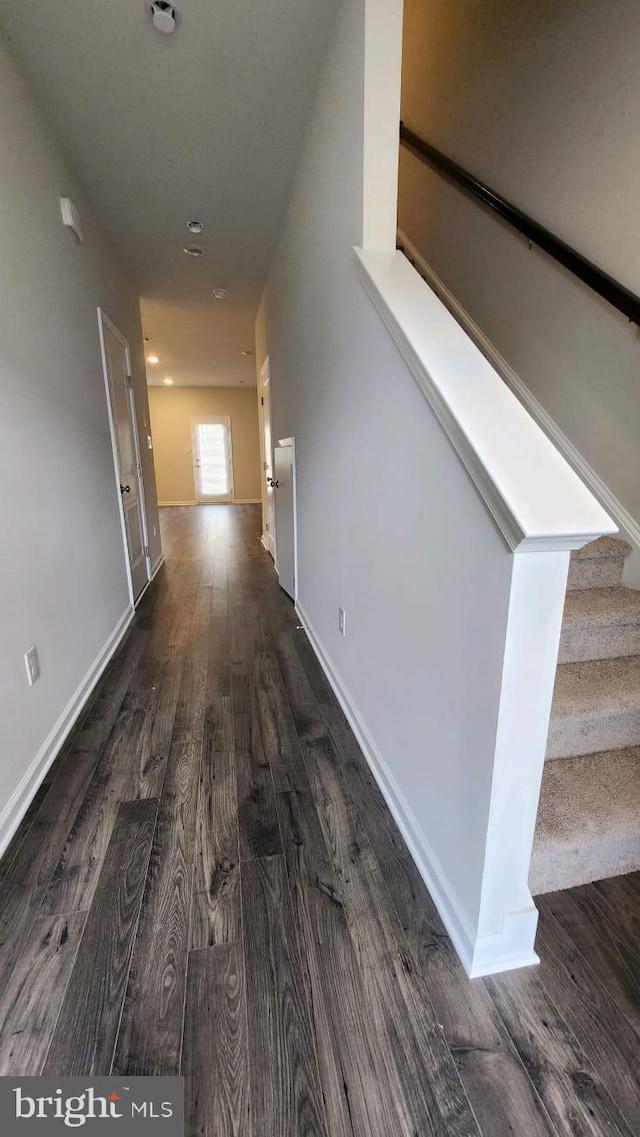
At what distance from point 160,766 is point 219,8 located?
263 centimetres

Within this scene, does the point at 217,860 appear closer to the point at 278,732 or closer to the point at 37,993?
the point at 37,993

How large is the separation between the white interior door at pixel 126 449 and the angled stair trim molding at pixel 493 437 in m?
2.30

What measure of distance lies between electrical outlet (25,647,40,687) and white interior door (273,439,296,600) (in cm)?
179

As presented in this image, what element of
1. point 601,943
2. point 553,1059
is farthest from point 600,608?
point 553,1059

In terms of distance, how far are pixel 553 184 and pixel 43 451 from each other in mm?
2423

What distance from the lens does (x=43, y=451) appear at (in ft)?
6.01

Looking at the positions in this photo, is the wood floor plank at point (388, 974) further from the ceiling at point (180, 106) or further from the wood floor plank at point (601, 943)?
the ceiling at point (180, 106)

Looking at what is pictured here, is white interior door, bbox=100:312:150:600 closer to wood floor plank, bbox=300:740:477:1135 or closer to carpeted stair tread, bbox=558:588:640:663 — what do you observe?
wood floor plank, bbox=300:740:477:1135

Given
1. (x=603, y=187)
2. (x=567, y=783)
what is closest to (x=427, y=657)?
(x=567, y=783)

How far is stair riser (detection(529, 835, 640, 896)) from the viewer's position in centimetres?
115

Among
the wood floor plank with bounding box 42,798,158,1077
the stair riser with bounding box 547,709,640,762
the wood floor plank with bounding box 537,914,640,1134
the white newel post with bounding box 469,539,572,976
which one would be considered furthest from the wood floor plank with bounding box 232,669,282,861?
the stair riser with bounding box 547,709,640,762

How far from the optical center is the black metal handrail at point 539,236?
1.59 metres

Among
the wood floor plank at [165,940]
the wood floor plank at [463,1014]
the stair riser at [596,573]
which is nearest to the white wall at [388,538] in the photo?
the wood floor plank at [463,1014]

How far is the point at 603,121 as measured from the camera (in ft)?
5.55
